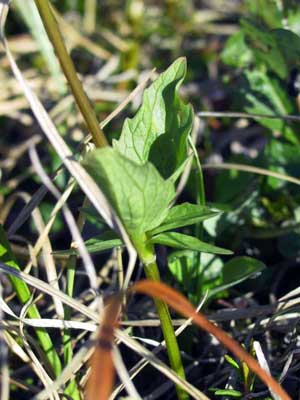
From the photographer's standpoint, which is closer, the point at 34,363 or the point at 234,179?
the point at 34,363

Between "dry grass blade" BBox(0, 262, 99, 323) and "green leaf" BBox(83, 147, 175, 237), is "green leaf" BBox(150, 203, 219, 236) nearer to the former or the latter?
"green leaf" BBox(83, 147, 175, 237)

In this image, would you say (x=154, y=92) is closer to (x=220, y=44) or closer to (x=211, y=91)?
(x=211, y=91)

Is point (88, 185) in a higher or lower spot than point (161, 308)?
higher

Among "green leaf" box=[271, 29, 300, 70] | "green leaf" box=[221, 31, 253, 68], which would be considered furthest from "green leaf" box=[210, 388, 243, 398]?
"green leaf" box=[221, 31, 253, 68]

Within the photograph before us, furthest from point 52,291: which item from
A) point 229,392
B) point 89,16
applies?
point 89,16

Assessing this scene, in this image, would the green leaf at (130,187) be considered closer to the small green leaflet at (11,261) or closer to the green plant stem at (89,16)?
the small green leaflet at (11,261)

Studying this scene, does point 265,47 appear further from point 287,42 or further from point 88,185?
point 88,185

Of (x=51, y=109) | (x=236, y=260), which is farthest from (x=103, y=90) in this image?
(x=236, y=260)
